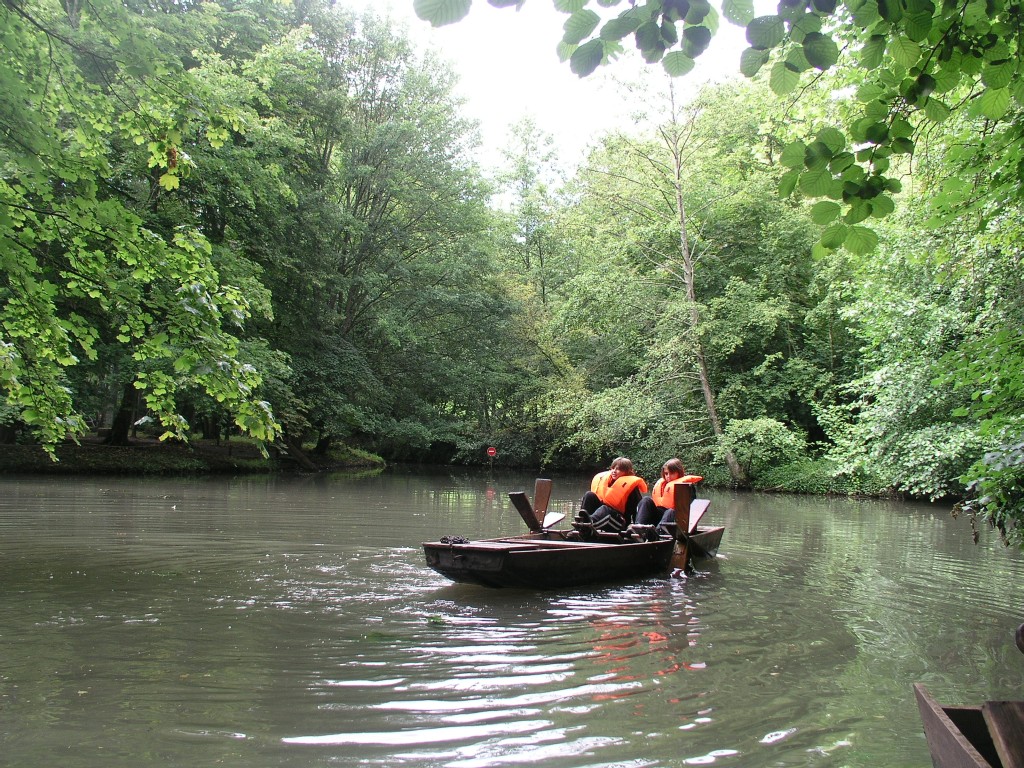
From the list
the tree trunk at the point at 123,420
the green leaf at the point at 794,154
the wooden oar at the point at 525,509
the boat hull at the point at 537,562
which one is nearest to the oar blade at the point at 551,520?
the wooden oar at the point at 525,509

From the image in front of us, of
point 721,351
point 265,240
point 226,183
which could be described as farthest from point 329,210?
point 721,351

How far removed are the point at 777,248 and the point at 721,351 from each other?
4575 millimetres

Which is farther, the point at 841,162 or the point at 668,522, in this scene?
the point at 668,522

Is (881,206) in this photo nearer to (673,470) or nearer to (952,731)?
(952,731)

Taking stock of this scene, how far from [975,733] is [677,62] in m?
2.70

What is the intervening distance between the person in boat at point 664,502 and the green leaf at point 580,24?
730 centimetres

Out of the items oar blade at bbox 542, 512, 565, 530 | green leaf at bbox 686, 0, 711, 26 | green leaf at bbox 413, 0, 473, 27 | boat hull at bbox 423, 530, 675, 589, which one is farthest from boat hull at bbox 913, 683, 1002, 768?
oar blade at bbox 542, 512, 565, 530

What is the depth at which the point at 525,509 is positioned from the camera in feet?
28.3

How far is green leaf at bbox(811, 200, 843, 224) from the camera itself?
8.25 feet

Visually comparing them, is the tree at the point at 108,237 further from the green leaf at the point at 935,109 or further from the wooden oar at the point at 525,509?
the green leaf at the point at 935,109

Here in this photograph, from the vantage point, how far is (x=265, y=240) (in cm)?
1947

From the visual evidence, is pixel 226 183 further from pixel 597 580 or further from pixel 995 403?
pixel 995 403

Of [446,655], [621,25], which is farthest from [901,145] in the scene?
[446,655]

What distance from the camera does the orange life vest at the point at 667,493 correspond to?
9.18 m
